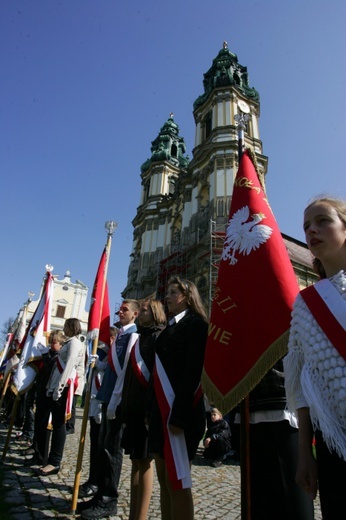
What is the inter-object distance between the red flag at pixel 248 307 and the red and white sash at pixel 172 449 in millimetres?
364

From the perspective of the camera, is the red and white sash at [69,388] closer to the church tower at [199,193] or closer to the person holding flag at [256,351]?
the person holding flag at [256,351]

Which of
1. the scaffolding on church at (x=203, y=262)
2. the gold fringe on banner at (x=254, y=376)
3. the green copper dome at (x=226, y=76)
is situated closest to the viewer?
the gold fringe on banner at (x=254, y=376)

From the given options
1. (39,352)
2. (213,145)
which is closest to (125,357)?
(39,352)

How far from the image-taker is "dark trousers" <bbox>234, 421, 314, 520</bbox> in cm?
172

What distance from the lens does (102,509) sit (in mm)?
3051

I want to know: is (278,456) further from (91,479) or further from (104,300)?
(104,300)

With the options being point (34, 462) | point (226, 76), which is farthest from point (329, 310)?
point (226, 76)

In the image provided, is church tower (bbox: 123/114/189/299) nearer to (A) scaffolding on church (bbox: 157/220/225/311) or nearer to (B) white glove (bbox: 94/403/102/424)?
(A) scaffolding on church (bbox: 157/220/225/311)

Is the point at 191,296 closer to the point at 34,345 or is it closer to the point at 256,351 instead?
the point at 256,351

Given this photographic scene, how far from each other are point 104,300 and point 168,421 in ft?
10.7

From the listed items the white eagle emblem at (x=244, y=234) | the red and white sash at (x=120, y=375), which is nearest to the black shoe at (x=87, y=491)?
the red and white sash at (x=120, y=375)

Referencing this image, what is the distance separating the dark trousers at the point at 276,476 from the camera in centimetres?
172

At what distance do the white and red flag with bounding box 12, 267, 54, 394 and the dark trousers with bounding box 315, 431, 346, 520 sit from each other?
5.89 metres

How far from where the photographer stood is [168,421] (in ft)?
7.47
